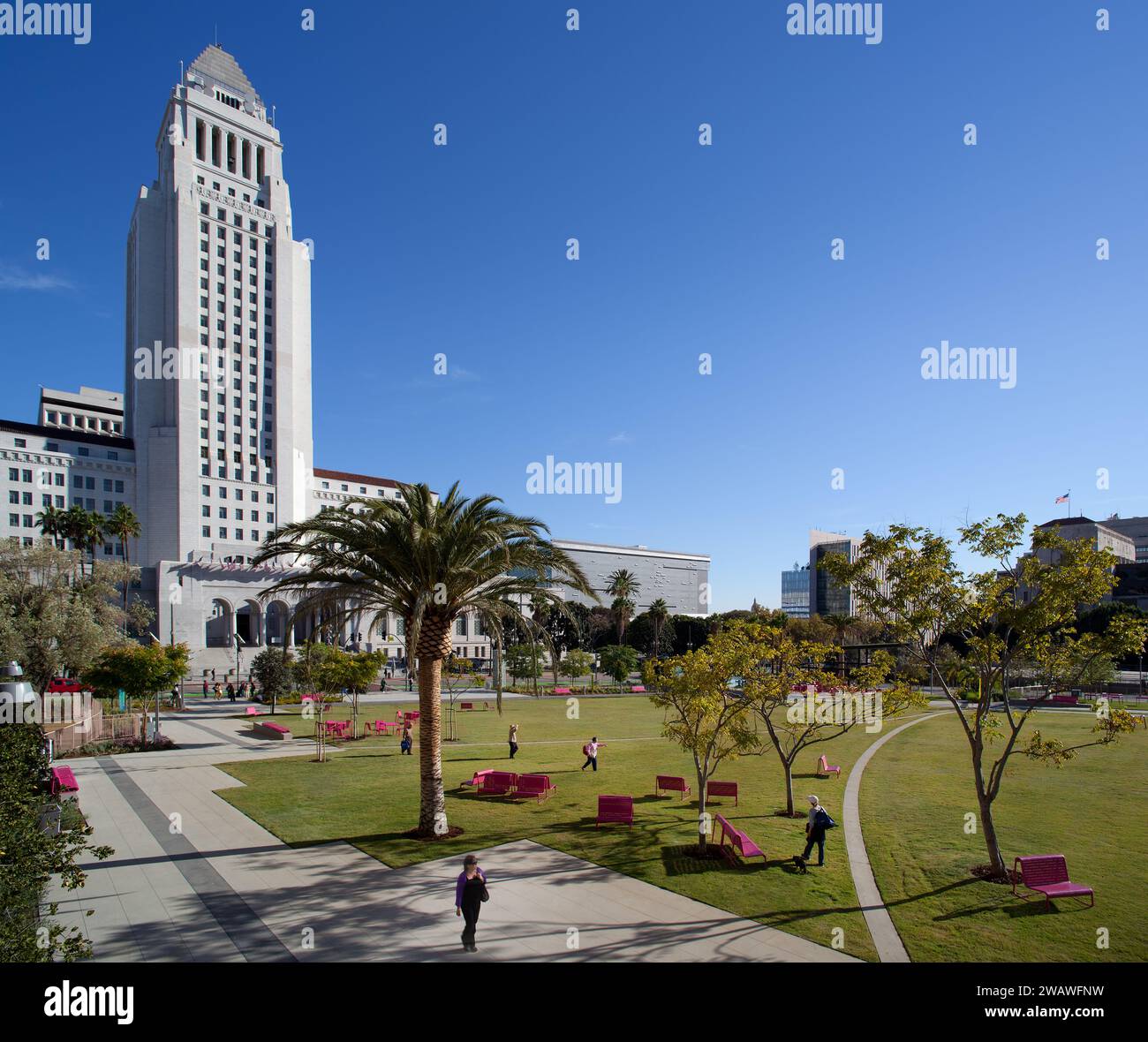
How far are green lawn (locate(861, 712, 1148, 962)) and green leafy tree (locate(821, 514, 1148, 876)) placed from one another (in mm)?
1581

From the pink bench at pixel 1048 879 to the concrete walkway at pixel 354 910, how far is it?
4861 mm

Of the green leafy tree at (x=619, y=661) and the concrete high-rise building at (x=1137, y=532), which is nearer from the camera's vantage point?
the green leafy tree at (x=619, y=661)

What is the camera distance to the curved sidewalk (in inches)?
435

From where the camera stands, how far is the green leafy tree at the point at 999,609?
14031mm

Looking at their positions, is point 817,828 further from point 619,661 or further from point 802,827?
point 619,661

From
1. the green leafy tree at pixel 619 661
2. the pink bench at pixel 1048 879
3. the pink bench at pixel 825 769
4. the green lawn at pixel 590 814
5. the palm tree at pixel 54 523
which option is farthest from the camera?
the palm tree at pixel 54 523

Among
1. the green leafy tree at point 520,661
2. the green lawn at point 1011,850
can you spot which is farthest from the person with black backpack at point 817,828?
the green leafy tree at point 520,661

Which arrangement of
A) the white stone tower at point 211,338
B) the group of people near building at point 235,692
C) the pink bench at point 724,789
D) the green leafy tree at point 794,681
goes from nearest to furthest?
the green leafy tree at point 794,681 < the pink bench at point 724,789 < the group of people near building at point 235,692 < the white stone tower at point 211,338

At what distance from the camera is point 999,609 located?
1470cm

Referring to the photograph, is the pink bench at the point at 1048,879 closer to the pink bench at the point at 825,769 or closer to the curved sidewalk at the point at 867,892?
the curved sidewalk at the point at 867,892
